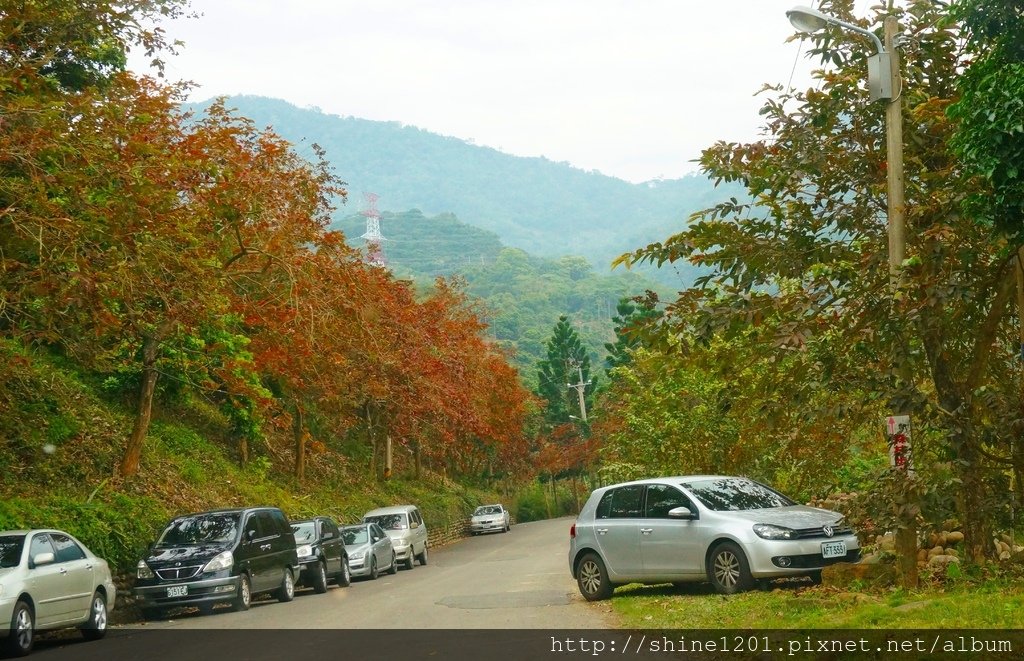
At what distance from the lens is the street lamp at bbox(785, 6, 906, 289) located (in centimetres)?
1288

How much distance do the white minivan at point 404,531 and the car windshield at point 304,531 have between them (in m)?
7.69

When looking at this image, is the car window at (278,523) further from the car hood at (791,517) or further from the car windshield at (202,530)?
the car hood at (791,517)

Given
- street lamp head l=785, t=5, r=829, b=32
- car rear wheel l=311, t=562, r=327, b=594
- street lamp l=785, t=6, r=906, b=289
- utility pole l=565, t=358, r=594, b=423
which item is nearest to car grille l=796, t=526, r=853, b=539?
street lamp l=785, t=6, r=906, b=289

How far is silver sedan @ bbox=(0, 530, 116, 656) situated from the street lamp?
11.2 meters

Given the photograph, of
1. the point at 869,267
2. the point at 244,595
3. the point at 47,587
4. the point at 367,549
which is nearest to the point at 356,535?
the point at 367,549

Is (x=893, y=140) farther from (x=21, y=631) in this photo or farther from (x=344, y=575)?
(x=344, y=575)

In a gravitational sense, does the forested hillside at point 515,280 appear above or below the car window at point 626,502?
above

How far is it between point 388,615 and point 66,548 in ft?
15.2

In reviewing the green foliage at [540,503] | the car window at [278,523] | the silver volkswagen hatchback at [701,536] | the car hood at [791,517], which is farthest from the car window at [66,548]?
the green foliage at [540,503]

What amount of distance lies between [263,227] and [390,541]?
387 inches

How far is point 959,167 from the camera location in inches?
555

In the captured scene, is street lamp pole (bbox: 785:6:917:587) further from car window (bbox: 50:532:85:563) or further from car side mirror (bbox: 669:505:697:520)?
car window (bbox: 50:532:85:563)

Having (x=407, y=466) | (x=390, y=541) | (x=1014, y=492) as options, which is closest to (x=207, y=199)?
(x=390, y=541)

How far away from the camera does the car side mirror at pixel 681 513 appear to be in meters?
15.1
